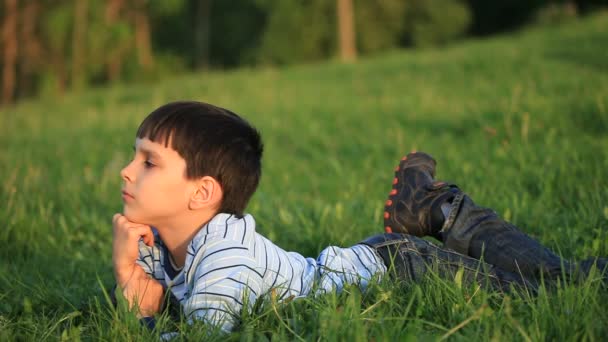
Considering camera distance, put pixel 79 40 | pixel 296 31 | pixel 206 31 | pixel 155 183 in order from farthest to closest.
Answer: pixel 206 31 → pixel 296 31 → pixel 79 40 → pixel 155 183

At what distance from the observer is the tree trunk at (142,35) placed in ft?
98.5

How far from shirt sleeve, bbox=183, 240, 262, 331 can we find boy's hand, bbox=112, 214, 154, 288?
12.1 inches

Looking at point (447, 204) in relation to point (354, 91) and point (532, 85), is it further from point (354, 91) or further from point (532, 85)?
point (354, 91)

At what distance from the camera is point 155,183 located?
228 centimetres

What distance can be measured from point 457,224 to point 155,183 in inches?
49.2

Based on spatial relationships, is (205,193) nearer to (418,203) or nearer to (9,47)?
(418,203)

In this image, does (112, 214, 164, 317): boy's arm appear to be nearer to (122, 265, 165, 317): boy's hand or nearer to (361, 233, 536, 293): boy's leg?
(122, 265, 165, 317): boy's hand

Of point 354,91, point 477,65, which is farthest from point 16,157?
point 477,65

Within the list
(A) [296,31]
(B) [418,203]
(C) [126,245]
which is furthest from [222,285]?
(A) [296,31]

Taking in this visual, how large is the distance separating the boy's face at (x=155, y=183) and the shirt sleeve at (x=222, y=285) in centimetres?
25

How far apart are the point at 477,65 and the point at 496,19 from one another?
25.8m

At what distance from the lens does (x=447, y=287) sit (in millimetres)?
2117

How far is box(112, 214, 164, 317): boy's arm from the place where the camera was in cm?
237

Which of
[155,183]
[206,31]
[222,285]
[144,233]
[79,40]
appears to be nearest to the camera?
[222,285]
